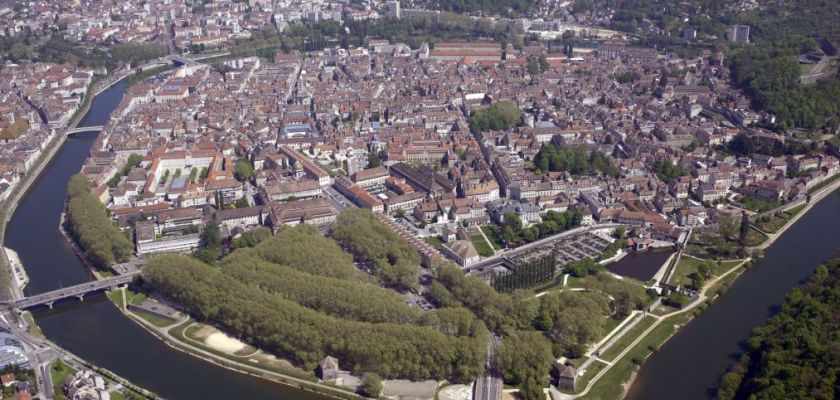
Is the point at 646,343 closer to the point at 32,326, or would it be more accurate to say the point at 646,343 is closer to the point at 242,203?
the point at 242,203

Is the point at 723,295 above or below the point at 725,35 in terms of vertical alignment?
below

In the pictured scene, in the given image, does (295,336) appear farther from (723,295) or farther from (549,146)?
(549,146)

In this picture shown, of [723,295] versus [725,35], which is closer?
[723,295]

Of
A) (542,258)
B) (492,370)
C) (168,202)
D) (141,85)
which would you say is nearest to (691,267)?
(542,258)

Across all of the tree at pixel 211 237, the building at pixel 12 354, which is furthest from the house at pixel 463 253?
the building at pixel 12 354

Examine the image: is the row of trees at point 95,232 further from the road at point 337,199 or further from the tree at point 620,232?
the tree at point 620,232

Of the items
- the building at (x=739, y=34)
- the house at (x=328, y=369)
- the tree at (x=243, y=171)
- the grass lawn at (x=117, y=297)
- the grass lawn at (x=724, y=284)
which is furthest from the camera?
the building at (x=739, y=34)
